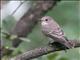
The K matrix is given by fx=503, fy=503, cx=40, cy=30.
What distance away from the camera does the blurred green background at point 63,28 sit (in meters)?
5.34

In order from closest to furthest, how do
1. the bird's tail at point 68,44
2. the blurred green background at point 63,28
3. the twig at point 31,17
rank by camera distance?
the bird's tail at point 68,44 < the blurred green background at point 63,28 < the twig at point 31,17

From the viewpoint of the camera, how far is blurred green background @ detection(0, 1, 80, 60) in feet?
17.5

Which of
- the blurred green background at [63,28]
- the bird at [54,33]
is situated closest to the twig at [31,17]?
the blurred green background at [63,28]

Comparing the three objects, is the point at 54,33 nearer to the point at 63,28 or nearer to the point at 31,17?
the point at 31,17

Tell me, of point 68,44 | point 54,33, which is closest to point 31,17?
point 54,33

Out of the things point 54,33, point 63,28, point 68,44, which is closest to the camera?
point 68,44

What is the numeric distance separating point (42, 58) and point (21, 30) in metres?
0.90

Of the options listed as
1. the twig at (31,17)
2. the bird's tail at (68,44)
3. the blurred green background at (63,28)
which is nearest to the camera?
the bird's tail at (68,44)

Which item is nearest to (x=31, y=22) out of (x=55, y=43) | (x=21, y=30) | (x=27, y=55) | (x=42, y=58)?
(x=21, y=30)

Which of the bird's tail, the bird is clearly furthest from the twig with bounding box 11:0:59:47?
the bird's tail

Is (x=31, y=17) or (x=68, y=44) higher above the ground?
(x=31, y=17)

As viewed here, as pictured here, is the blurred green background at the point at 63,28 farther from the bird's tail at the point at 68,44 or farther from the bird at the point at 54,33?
the bird's tail at the point at 68,44

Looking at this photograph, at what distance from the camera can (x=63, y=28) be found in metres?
6.83

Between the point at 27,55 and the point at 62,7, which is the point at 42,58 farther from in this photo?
the point at 62,7
